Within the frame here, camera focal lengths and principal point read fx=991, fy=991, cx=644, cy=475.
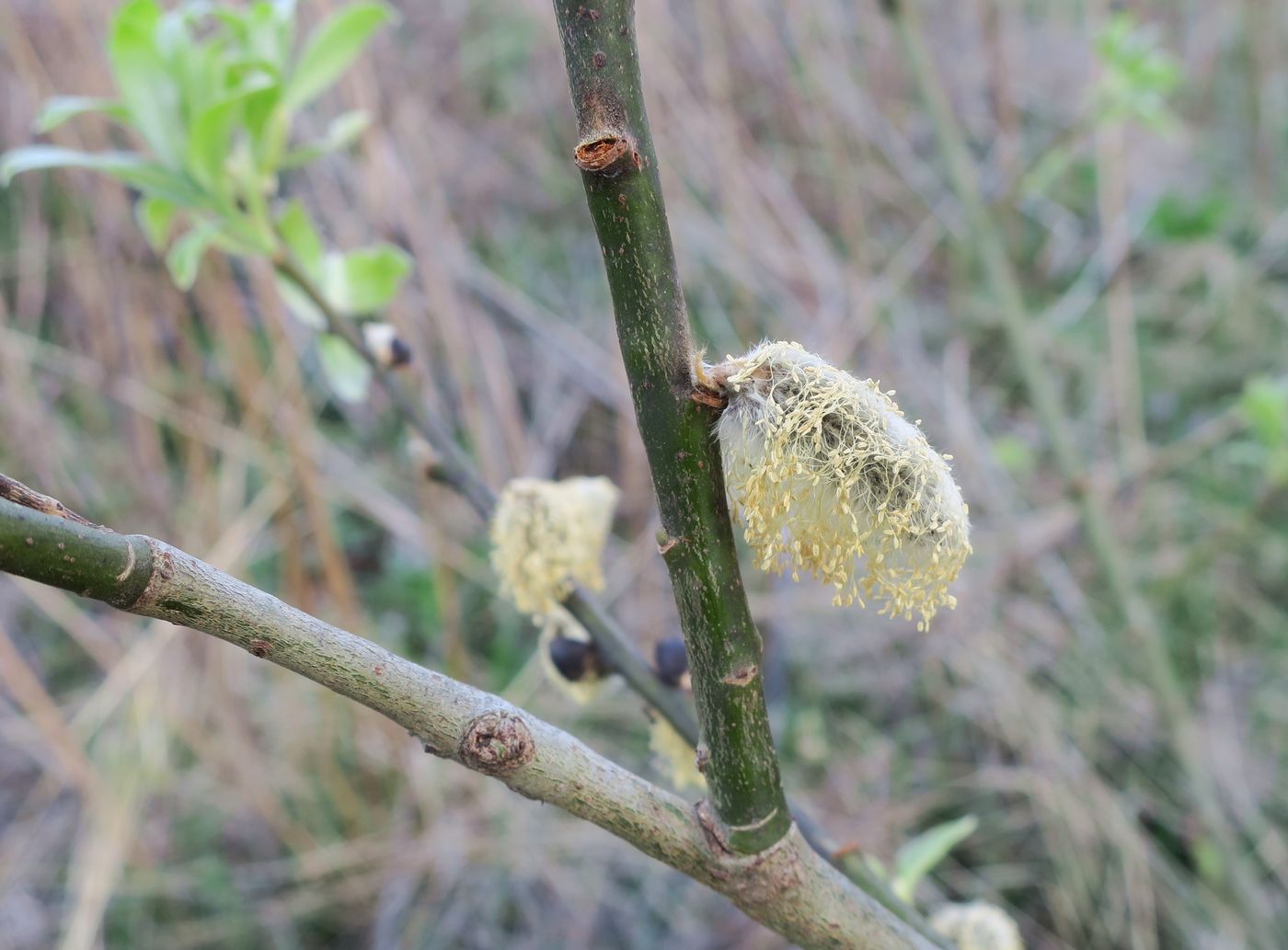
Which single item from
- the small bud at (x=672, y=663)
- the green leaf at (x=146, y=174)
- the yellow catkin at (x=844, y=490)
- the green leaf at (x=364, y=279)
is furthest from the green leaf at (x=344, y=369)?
the yellow catkin at (x=844, y=490)

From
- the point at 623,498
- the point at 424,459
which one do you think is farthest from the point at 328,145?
the point at 623,498

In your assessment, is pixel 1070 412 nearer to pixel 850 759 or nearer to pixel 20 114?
pixel 850 759

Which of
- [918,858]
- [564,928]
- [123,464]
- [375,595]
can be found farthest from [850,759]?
[123,464]

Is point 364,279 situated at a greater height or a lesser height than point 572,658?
greater

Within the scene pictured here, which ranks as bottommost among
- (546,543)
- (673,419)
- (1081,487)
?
(673,419)

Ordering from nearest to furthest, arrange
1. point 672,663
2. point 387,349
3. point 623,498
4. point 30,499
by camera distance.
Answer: point 30,499 < point 672,663 < point 387,349 < point 623,498

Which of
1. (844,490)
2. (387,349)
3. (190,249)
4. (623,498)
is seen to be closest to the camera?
(844,490)

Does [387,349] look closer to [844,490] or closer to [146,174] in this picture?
[146,174]

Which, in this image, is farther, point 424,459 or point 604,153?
point 424,459
